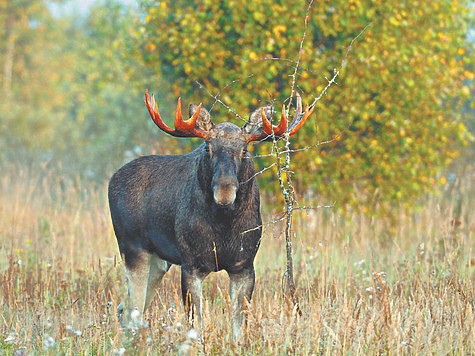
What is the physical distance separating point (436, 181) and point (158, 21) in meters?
5.06

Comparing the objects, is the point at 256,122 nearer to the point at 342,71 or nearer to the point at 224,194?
the point at 224,194

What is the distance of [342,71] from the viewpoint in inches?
338

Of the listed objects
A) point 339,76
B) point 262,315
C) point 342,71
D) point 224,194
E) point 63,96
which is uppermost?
point 63,96

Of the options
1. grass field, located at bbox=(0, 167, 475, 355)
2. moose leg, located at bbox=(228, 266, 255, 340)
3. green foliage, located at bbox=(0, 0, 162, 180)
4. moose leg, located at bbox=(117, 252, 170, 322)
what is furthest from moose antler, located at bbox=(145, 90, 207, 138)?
green foliage, located at bbox=(0, 0, 162, 180)

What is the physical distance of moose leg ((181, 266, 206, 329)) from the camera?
16.0 ft

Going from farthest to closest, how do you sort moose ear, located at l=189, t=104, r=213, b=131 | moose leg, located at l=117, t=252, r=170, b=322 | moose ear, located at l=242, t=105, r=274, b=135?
moose leg, located at l=117, t=252, r=170, b=322, moose ear, located at l=242, t=105, r=274, b=135, moose ear, located at l=189, t=104, r=213, b=131

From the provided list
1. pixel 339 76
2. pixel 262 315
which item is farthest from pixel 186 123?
pixel 339 76

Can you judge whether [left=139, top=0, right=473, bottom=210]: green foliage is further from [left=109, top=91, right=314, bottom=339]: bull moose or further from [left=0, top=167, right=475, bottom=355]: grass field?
[left=109, top=91, right=314, bottom=339]: bull moose

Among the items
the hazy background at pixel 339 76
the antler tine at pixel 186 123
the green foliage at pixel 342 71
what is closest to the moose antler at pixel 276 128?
the antler tine at pixel 186 123

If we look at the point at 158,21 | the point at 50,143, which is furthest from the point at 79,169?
the point at 158,21

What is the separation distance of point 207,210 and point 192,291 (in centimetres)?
64

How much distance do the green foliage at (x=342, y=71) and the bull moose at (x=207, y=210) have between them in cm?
337

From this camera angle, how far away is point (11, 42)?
1232 inches

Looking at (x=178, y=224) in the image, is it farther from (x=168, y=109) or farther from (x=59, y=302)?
(x=168, y=109)
